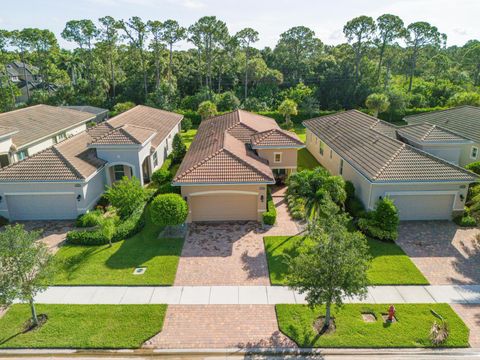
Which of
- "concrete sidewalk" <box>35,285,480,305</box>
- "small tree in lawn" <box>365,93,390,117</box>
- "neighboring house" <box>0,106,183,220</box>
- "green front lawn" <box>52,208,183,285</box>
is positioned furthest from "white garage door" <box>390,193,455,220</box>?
"small tree in lawn" <box>365,93,390,117</box>

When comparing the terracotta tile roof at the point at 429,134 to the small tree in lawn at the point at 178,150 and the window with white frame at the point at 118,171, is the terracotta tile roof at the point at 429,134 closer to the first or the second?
the small tree in lawn at the point at 178,150

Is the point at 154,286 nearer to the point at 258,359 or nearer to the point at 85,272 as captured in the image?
the point at 85,272

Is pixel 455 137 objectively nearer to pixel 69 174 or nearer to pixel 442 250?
pixel 442 250

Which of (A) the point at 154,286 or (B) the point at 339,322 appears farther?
(A) the point at 154,286

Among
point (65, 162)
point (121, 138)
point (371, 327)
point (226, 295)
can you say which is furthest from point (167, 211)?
point (371, 327)

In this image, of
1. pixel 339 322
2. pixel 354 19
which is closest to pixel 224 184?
pixel 339 322

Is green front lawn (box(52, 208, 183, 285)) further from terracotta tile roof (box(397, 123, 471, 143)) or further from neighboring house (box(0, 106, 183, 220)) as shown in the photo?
terracotta tile roof (box(397, 123, 471, 143))

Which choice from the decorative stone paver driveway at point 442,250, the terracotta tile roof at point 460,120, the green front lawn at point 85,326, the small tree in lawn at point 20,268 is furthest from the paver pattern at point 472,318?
the terracotta tile roof at point 460,120
